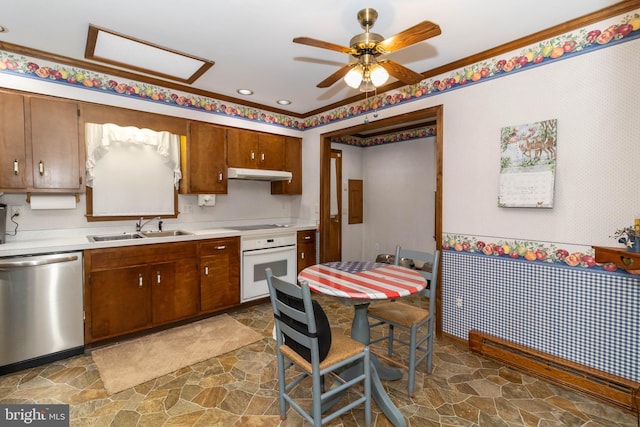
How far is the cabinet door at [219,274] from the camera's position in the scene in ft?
11.0

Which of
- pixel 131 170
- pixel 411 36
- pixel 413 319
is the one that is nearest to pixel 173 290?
pixel 131 170

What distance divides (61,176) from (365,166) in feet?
14.9

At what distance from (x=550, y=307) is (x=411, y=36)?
7.10ft

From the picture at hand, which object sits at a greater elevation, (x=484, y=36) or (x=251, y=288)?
(x=484, y=36)

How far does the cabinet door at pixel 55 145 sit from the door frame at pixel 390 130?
8.80 ft

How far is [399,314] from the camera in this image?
227 centimetres

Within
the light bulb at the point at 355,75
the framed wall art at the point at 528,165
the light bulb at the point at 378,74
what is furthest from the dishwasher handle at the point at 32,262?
the framed wall art at the point at 528,165

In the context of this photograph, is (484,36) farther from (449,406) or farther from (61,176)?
(61,176)

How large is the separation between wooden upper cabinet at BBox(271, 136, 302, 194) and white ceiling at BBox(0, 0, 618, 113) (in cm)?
157

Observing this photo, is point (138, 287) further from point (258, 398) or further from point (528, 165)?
point (528, 165)

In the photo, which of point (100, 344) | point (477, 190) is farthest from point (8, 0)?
point (477, 190)

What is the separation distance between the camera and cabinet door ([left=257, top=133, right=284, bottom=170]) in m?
4.10

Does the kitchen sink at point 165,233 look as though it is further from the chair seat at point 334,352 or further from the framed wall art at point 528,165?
the framed wall art at point 528,165

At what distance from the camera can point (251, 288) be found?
3.73m
